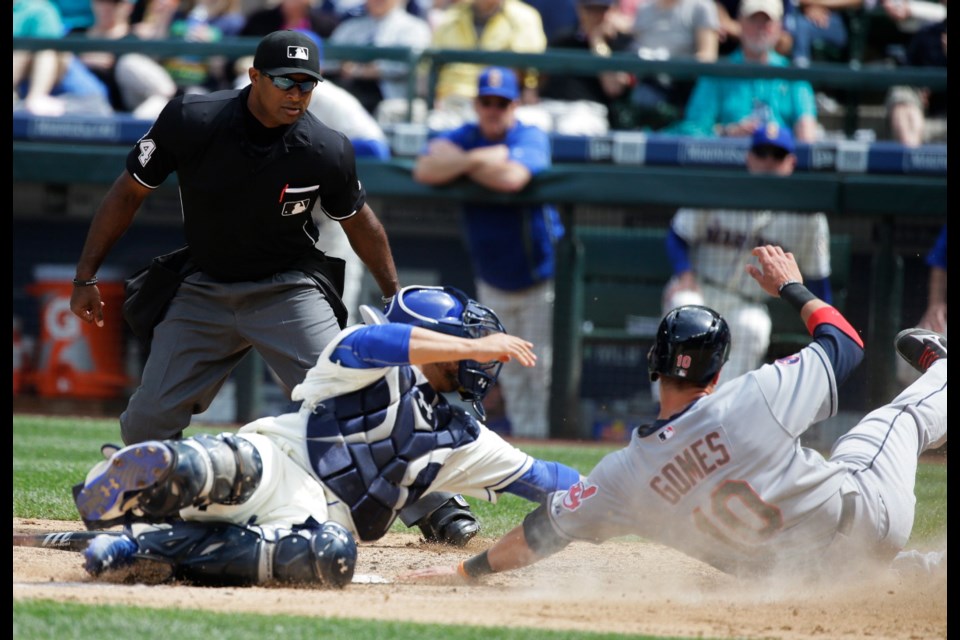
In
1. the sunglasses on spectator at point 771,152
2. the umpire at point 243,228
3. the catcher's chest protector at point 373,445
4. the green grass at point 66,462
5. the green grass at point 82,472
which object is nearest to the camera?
the catcher's chest protector at point 373,445

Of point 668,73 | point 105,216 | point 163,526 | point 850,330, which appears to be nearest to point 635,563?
point 850,330

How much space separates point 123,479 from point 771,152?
5.60 meters

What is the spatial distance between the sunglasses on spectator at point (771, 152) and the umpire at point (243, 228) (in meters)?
3.87

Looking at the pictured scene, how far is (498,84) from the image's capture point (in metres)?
8.04

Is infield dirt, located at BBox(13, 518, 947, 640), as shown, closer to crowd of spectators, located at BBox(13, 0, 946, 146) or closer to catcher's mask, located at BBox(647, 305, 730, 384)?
catcher's mask, located at BBox(647, 305, 730, 384)

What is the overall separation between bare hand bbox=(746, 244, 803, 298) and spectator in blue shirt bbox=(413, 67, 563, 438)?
13.5ft

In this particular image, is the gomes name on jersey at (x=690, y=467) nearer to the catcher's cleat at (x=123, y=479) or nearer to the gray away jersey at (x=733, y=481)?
the gray away jersey at (x=733, y=481)

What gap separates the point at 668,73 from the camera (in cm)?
868

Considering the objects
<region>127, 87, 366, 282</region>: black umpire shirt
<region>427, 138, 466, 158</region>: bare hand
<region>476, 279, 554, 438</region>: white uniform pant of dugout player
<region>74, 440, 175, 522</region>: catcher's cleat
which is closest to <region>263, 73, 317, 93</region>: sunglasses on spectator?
<region>127, 87, 366, 282</region>: black umpire shirt

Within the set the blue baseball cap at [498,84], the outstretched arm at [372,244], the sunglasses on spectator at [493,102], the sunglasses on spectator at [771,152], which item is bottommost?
the outstretched arm at [372,244]

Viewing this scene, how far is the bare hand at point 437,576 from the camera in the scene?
13.6ft

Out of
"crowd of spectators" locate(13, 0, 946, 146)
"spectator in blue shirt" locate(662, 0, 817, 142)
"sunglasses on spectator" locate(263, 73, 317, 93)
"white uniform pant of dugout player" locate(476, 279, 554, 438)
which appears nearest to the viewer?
"sunglasses on spectator" locate(263, 73, 317, 93)

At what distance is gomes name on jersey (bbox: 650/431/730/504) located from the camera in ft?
12.0

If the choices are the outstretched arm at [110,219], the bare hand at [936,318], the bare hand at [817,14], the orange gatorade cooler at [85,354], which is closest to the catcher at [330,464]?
the outstretched arm at [110,219]
